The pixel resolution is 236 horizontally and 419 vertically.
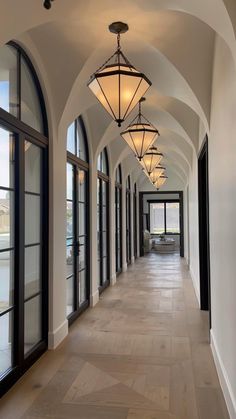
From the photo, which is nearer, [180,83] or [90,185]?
[180,83]

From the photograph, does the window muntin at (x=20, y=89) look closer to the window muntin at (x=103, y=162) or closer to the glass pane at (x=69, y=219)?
the glass pane at (x=69, y=219)

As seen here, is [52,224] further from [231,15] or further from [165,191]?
[165,191]

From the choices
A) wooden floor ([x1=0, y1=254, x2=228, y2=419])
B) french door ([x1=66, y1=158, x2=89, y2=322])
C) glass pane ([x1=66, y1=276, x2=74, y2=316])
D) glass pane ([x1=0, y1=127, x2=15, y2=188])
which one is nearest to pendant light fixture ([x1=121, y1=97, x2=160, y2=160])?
french door ([x1=66, y1=158, x2=89, y2=322])

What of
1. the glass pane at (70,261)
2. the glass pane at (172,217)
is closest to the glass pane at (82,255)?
the glass pane at (70,261)

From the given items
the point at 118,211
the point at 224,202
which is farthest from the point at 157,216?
the point at 224,202

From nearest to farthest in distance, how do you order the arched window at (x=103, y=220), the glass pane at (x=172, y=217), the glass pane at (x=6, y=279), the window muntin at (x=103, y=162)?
the glass pane at (x=6, y=279)
the arched window at (x=103, y=220)
the window muntin at (x=103, y=162)
the glass pane at (x=172, y=217)

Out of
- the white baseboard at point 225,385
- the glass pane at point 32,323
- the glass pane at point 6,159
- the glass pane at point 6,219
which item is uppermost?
the glass pane at point 6,159

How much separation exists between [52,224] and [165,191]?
12.0m

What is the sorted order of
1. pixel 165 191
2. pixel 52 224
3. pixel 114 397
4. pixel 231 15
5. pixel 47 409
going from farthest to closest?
pixel 165 191
pixel 52 224
pixel 114 397
pixel 47 409
pixel 231 15

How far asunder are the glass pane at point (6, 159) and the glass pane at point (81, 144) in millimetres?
2500

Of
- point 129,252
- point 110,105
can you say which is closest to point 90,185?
point 110,105

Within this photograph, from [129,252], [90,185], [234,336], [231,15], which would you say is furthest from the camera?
[129,252]

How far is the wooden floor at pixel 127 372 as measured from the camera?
9.27 feet

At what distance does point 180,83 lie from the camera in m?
4.12
